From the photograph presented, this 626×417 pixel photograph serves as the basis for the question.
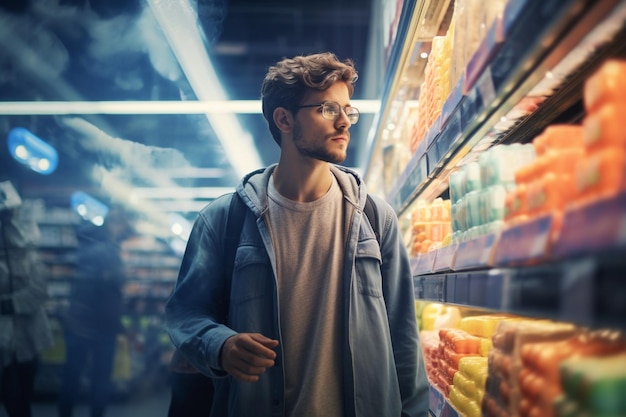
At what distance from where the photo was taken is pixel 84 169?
854cm

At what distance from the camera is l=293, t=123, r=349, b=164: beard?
1.67 meters

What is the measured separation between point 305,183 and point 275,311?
41 cm

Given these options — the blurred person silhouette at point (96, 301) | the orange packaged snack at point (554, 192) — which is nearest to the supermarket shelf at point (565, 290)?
the orange packaged snack at point (554, 192)

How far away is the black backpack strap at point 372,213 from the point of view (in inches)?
66.4

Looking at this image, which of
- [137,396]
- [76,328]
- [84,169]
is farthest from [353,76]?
[84,169]

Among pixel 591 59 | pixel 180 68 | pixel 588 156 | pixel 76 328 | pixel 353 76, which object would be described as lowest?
pixel 76 328

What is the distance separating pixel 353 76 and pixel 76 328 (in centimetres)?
358

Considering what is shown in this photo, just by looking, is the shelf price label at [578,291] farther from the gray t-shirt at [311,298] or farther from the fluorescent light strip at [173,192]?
the fluorescent light strip at [173,192]

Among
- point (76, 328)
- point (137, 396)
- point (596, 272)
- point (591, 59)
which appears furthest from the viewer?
point (137, 396)

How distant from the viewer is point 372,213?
1.71 m

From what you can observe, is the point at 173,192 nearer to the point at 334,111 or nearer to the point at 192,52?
the point at 192,52

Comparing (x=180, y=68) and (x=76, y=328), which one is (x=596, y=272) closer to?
(x=180, y=68)

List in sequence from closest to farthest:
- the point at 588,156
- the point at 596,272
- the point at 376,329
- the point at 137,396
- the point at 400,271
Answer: the point at 596,272 < the point at 588,156 < the point at 376,329 < the point at 400,271 < the point at 137,396

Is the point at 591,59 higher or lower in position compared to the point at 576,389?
higher
